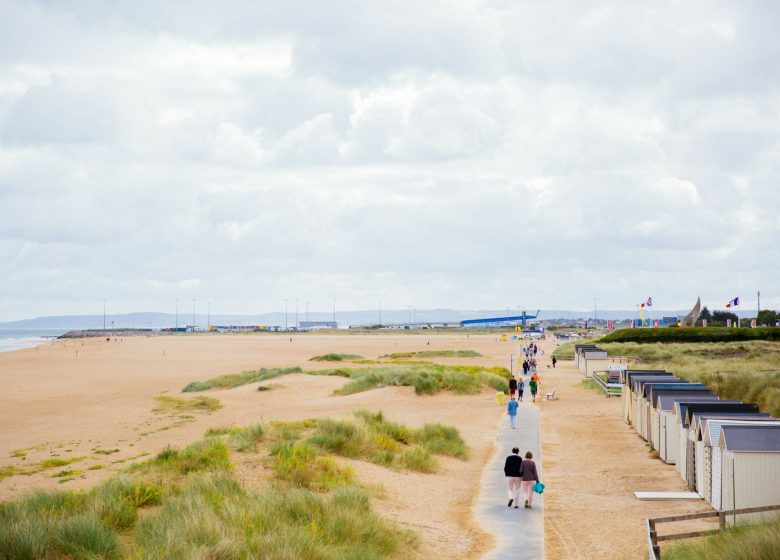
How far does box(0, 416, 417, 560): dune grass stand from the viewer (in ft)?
32.7

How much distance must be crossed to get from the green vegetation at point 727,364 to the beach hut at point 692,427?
8.09 meters

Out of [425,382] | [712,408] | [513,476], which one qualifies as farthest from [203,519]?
[425,382]

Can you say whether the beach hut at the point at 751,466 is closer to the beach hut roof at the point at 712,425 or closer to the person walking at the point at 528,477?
the beach hut roof at the point at 712,425

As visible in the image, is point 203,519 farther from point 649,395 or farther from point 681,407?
point 649,395

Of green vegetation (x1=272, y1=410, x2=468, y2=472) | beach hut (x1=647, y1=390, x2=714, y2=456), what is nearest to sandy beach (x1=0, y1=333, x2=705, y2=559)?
green vegetation (x1=272, y1=410, x2=468, y2=472)

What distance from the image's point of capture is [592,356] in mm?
52750

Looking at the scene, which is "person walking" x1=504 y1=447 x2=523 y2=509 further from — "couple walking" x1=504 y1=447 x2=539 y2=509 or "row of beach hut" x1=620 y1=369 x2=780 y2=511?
"row of beach hut" x1=620 y1=369 x2=780 y2=511

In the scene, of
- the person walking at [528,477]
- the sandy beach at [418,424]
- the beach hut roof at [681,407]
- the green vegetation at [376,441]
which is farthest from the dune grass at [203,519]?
the beach hut roof at [681,407]

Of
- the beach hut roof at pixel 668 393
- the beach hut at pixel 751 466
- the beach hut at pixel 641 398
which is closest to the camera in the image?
the beach hut at pixel 751 466

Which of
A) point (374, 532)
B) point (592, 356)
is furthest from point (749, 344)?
point (374, 532)

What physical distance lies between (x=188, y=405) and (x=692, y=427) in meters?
26.2

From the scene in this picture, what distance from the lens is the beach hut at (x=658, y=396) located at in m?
22.9

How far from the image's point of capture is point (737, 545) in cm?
1038

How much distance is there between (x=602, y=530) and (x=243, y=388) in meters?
33.7
